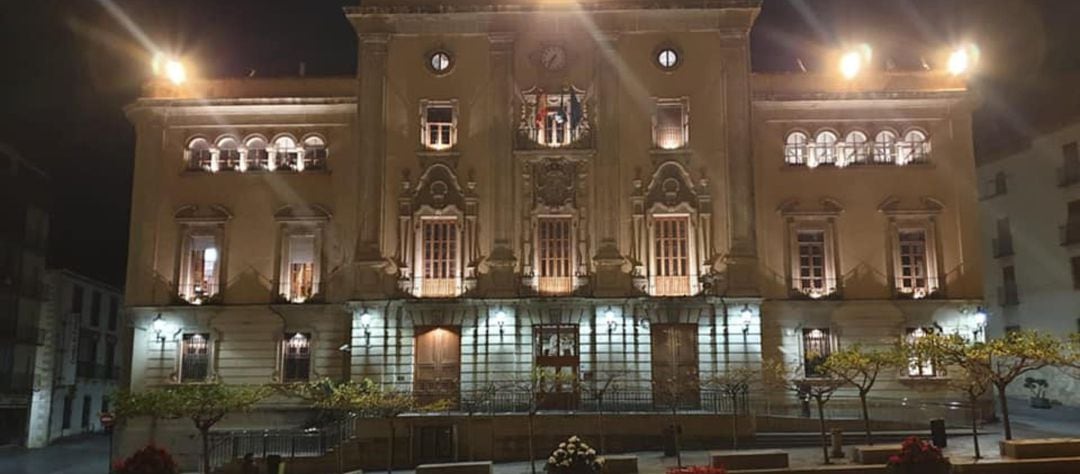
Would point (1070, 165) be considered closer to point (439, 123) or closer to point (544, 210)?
point (544, 210)

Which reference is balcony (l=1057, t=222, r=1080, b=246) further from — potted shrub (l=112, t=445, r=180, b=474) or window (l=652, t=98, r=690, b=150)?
potted shrub (l=112, t=445, r=180, b=474)

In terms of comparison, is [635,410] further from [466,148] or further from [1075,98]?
[1075,98]

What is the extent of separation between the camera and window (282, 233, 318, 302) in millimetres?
36938

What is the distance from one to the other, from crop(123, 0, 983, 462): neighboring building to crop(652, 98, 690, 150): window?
0.08 m

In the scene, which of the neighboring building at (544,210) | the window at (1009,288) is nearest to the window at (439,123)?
the neighboring building at (544,210)

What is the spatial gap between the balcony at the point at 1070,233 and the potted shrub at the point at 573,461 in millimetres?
32382

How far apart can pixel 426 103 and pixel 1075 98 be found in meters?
Result: 30.3

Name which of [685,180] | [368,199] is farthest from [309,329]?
[685,180]

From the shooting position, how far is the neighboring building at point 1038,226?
43562mm

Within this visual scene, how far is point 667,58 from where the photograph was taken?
3728cm

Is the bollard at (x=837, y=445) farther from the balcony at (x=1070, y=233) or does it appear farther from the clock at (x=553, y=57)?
the balcony at (x=1070, y=233)

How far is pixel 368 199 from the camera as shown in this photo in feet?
119

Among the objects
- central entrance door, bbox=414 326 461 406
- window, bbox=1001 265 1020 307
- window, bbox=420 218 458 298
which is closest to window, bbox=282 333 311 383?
central entrance door, bbox=414 326 461 406

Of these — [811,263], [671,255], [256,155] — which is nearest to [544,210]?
[671,255]
